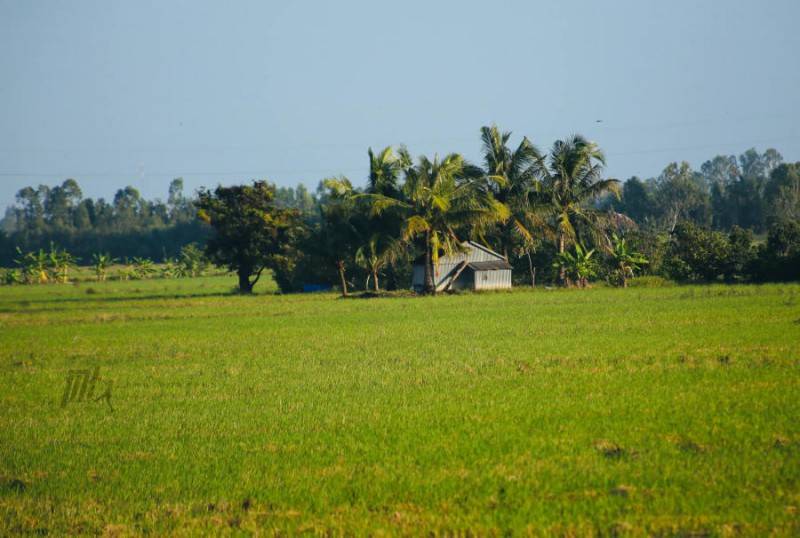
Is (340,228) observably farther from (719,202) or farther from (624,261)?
(719,202)

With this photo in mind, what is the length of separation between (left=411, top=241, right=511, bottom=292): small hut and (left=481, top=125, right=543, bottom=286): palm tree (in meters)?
2.21

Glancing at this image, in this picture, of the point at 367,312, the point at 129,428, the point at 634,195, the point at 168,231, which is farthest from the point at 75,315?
the point at 168,231

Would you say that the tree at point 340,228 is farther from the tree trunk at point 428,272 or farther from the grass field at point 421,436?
the grass field at point 421,436

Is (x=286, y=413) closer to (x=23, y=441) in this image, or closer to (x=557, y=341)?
(x=23, y=441)

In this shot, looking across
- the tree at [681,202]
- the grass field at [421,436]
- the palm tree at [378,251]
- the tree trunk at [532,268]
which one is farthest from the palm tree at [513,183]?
the tree at [681,202]

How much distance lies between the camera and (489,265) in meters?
48.9

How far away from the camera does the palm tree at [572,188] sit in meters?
51.0

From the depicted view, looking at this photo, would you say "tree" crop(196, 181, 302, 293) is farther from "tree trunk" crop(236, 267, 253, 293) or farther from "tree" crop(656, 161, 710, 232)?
"tree" crop(656, 161, 710, 232)

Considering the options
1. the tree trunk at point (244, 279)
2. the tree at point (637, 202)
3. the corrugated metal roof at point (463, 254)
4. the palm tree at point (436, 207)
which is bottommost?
the tree trunk at point (244, 279)

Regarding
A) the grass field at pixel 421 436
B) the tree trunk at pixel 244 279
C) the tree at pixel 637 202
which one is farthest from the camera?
the tree at pixel 637 202

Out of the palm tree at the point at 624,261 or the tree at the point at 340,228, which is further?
the tree at the point at 340,228

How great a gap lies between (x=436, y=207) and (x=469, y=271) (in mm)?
4596

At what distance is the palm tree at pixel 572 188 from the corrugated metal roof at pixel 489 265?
12.1ft

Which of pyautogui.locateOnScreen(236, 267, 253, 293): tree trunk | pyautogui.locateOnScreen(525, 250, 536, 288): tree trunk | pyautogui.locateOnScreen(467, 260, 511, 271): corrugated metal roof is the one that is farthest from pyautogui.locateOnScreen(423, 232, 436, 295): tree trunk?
pyautogui.locateOnScreen(236, 267, 253, 293): tree trunk
